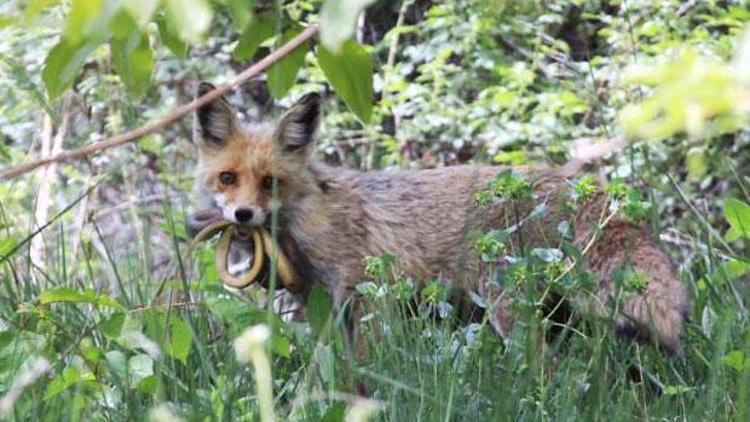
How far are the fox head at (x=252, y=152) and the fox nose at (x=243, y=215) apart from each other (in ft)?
0.64

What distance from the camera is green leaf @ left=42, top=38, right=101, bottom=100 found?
2.27 m

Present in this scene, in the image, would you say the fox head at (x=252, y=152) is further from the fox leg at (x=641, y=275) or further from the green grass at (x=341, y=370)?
the green grass at (x=341, y=370)

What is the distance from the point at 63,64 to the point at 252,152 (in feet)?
13.3

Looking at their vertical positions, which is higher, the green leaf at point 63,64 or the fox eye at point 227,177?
the green leaf at point 63,64

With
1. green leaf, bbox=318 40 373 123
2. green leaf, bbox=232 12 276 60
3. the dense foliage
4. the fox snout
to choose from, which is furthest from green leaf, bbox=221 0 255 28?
the fox snout

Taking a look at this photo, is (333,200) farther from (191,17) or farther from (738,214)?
(191,17)

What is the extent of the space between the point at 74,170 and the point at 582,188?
22.0 ft

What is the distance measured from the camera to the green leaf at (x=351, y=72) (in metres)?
2.69

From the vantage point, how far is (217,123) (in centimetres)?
680

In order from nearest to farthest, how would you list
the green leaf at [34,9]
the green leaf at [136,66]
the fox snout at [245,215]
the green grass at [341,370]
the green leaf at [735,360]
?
the green leaf at [34,9] → the green leaf at [136,66] → the green grass at [341,370] → the green leaf at [735,360] → the fox snout at [245,215]

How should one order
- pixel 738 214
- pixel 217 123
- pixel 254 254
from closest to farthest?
pixel 738 214, pixel 254 254, pixel 217 123

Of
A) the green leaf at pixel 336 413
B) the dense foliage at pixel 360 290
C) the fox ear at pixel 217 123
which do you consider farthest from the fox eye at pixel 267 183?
the green leaf at pixel 336 413

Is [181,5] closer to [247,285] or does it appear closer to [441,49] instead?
[247,285]

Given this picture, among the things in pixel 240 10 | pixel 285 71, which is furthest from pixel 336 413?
pixel 240 10
